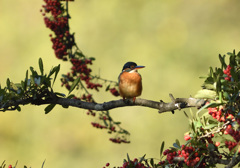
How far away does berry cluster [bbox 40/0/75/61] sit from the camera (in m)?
3.36

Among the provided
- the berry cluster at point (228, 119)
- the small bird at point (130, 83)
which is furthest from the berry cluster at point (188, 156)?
the small bird at point (130, 83)

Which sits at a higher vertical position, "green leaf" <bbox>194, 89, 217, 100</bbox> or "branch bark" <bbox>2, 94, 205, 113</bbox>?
"branch bark" <bbox>2, 94, 205, 113</bbox>

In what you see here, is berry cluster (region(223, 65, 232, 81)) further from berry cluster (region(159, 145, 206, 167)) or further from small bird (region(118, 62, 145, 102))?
small bird (region(118, 62, 145, 102))

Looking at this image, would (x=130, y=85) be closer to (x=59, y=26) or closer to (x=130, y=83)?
(x=130, y=83)

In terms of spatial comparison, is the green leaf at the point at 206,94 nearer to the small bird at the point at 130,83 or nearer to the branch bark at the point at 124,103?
the branch bark at the point at 124,103

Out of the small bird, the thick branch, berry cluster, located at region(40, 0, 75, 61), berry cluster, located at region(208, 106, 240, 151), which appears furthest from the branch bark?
berry cluster, located at region(40, 0, 75, 61)

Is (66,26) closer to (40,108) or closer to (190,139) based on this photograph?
(190,139)

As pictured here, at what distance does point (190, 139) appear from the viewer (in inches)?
64.2

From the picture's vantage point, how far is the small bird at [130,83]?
2.46 m

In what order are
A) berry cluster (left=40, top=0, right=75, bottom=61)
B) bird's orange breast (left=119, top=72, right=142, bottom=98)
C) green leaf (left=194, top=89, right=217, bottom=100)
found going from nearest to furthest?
1. green leaf (left=194, top=89, right=217, bottom=100)
2. bird's orange breast (left=119, top=72, right=142, bottom=98)
3. berry cluster (left=40, top=0, right=75, bottom=61)

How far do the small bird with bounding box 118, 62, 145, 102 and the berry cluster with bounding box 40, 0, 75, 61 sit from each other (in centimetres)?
79

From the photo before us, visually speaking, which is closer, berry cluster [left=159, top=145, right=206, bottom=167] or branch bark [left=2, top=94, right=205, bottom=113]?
berry cluster [left=159, top=145, right=206, bottom=167]

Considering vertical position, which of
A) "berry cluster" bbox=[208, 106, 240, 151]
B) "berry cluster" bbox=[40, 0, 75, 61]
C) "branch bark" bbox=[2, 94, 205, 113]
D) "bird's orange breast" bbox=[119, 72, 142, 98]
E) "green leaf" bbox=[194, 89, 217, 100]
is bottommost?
"berry cluster" bbox=[208, 106, 240, 151]

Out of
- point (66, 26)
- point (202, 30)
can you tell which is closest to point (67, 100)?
point (66, 26)
